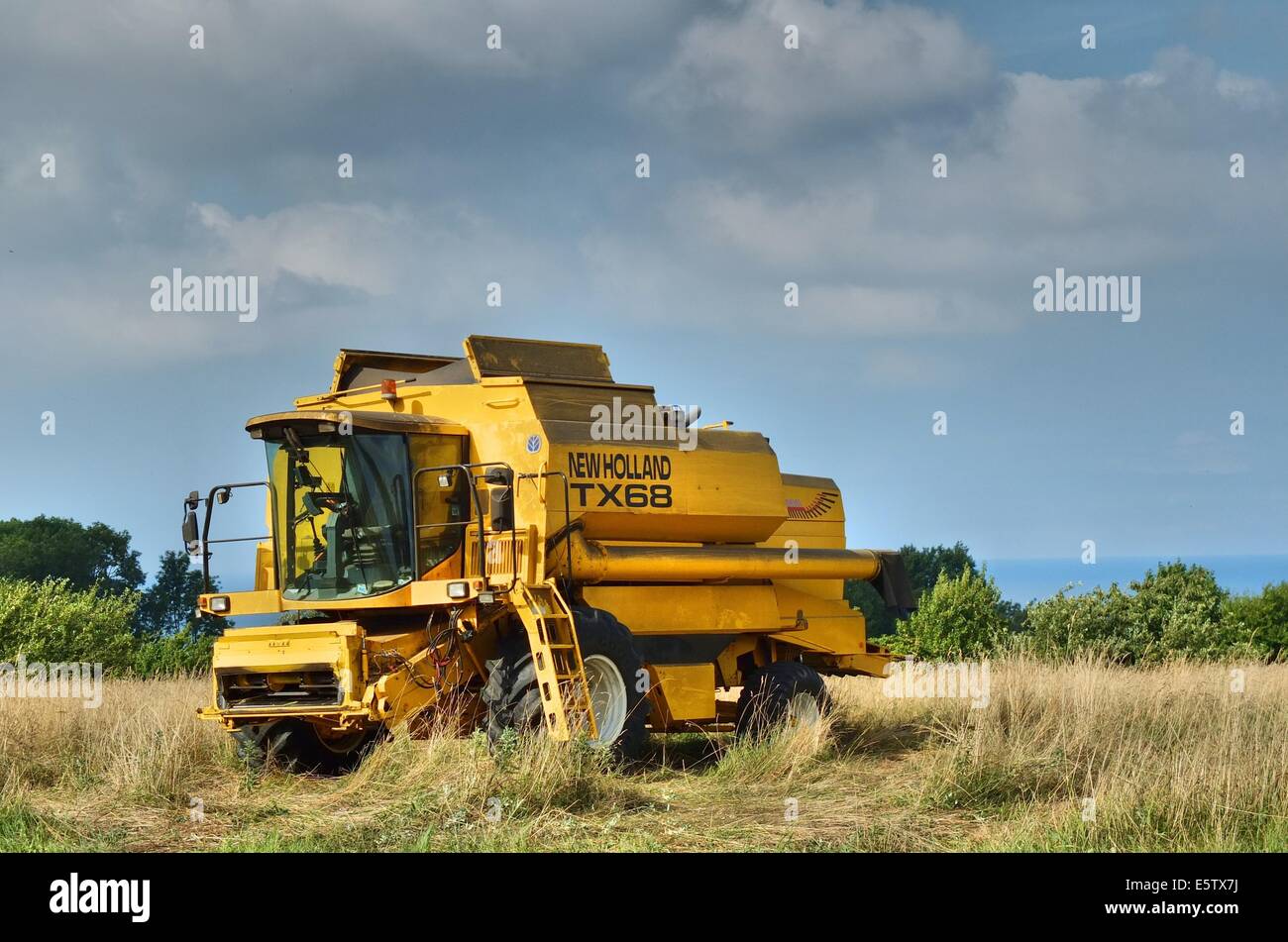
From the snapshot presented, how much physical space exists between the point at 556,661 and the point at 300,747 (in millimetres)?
3149

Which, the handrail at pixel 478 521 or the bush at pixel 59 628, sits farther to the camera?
the bush at pixel 59 628

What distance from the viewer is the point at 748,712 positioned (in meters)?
16.6

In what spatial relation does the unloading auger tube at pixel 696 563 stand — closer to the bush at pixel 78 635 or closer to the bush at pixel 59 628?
the bush at pixel 78 635

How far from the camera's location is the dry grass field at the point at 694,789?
10.5 metres

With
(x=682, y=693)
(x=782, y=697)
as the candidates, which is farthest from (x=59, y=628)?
(x=782, y=697)

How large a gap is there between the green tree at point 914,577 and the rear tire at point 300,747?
4025 centimetres

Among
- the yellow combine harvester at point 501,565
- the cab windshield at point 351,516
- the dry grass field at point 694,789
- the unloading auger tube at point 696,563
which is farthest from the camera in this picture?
the unloading auger tube at point 696,563

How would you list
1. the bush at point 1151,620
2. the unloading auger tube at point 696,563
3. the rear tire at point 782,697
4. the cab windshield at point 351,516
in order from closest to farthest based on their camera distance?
1. the cab windshield at point 351,516
2. the unloading auger tube at point 696,563
3. the rear tire at point 782,697
4. the bush at point 1151,620

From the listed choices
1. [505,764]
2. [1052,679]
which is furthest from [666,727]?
[1052,679]

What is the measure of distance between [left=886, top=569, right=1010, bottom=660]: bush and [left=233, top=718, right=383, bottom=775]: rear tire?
1596 centimetres

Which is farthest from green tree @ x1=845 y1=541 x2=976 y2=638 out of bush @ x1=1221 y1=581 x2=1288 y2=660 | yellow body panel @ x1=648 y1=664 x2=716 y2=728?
yellow body panel @ x1=648 y1=664 x2=716 y2=728

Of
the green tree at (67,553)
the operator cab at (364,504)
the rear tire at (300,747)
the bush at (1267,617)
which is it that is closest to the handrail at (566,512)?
the operator cab at (364,504)
